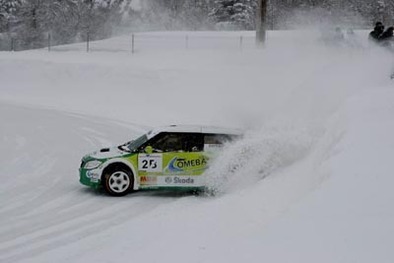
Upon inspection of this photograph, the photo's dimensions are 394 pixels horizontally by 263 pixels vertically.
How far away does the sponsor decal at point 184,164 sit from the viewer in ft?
40.6

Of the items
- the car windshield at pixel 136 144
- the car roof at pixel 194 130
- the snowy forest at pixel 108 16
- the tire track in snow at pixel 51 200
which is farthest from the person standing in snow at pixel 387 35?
the snowy forest at pixel 108 16

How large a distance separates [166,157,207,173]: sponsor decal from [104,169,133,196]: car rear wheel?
852 mm

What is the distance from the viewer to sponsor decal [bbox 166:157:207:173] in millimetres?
12367

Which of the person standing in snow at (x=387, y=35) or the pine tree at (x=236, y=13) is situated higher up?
the pine tree at (x=236, y=13)

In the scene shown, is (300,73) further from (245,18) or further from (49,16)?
(49,16)

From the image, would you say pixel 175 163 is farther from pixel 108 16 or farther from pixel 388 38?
pixel 108 16

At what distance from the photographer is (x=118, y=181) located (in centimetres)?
1241

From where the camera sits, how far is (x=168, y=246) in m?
8.62

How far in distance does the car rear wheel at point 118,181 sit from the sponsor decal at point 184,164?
0.85 meters

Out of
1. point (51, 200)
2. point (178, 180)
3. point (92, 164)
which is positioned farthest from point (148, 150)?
point (51, 200)

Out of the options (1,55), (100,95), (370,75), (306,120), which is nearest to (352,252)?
(306,120)

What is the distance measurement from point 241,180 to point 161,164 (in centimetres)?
166

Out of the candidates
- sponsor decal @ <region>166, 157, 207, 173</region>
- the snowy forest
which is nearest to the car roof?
sponsor decal @ <region>166, 157, 207, 173</region>

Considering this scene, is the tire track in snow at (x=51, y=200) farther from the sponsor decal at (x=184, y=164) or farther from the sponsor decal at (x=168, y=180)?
the sponsor decal at (x=184, y=164)
